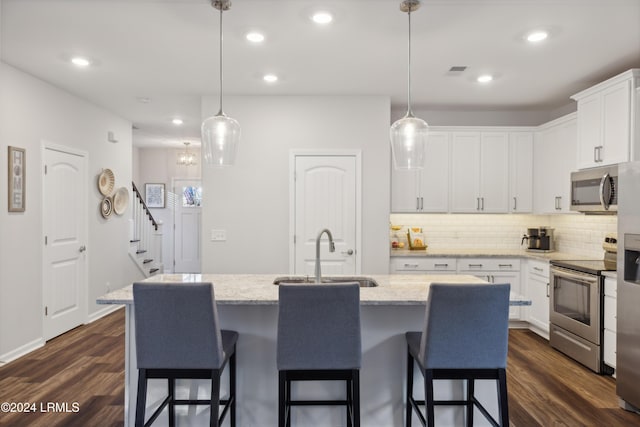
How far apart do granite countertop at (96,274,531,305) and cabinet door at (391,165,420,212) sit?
218 centimetres

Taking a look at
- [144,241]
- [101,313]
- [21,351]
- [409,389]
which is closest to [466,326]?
[409,389]

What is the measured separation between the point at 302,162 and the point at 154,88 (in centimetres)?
176

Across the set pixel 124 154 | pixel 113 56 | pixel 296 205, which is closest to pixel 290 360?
pixel 296 205

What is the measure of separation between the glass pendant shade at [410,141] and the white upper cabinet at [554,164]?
285 centimetres

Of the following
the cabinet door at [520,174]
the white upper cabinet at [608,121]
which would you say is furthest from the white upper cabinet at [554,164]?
the white upper cabinet at [608,121]

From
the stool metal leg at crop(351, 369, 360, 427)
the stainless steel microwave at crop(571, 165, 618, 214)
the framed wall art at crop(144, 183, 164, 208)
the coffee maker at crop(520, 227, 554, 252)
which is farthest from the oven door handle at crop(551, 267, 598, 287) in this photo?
the framed wall art at crop(144, 183, 164, 208)

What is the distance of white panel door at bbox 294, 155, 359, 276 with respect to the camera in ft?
15.3

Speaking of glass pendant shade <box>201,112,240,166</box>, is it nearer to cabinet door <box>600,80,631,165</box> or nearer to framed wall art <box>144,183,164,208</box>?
cabinet door <box>600,80,631,165</box>

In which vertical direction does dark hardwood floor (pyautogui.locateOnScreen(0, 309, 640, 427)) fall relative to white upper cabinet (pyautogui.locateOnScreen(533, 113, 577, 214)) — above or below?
below

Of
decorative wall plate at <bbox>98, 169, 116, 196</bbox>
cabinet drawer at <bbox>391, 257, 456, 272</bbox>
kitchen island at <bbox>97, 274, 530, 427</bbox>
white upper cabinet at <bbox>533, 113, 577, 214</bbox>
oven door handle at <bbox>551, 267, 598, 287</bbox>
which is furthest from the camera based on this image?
decorative wall plate at <bbox>98, 169, 116, 196</bbox>

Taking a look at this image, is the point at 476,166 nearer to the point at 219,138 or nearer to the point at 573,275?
the point at 573,275

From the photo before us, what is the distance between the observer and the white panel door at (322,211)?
4.67 m

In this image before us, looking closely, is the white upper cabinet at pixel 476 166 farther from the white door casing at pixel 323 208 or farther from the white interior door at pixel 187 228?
the white interior door at pixel 187 228

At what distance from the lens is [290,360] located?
206 centimetres
